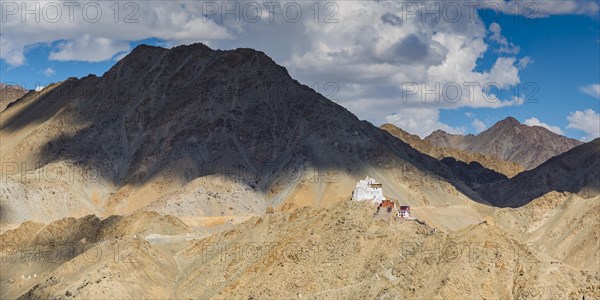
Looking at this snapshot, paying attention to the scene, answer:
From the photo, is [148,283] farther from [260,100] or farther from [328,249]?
[260,100]

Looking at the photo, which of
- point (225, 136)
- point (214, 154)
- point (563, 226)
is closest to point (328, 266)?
point (563, 226)

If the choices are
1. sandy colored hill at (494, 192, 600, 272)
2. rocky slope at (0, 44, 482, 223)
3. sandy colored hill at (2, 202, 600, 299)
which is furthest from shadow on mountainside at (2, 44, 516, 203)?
sandy colored hill at (2, 202, 600, 299)

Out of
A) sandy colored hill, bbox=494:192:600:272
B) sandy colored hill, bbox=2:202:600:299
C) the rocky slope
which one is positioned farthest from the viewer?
the rocky slope

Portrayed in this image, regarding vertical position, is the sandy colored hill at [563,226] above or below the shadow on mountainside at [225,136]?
below

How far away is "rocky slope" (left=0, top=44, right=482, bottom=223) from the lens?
16275cm

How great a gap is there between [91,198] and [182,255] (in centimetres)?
7905

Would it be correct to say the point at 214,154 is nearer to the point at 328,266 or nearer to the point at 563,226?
the point at 563,226

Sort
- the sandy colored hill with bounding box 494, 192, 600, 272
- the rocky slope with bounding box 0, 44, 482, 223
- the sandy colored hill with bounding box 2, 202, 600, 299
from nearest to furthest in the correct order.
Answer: the sandy colored hill with bounding box 2, 202, 600, 299, the sandy colored hill with bounding box 494, 192, 600, 272, the rocky slope with bounding box 0, 44, 482, 223

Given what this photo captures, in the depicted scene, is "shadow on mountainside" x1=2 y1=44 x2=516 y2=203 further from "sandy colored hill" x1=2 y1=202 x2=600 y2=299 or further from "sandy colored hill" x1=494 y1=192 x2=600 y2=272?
"sandy colored hill" x1=2 y1=202 x2=600 y2=299

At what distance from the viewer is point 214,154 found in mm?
178375

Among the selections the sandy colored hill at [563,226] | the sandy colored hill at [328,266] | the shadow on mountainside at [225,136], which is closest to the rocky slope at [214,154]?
the shadow on mountainside at [225,136]

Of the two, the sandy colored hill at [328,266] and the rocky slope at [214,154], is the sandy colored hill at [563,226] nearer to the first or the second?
the rocky slope at [214,154]

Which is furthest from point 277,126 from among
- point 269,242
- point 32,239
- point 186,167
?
point 269,242

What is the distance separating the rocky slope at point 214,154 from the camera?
163m
